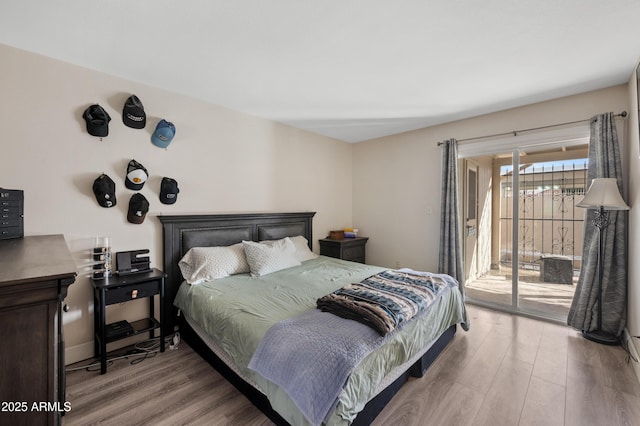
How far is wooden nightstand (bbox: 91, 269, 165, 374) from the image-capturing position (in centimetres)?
212

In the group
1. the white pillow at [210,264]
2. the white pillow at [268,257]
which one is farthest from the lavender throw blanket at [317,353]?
the white pillow at [210,264]

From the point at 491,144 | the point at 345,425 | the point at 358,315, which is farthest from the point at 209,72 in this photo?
the point at 491,144

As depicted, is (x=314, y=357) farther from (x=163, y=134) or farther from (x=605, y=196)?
(x=605, y=196)

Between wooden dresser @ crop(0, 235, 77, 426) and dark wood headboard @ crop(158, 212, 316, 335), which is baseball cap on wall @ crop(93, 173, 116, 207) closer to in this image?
dark wood headboard @ crop(158, 212, 316, 335)

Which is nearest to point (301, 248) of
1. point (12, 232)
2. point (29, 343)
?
point (12, 232)

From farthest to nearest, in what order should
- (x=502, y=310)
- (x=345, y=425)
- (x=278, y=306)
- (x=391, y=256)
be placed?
(x=391, y=256)
(x=502, y=310)
(x=278, y=306)
(x=345, y=425)

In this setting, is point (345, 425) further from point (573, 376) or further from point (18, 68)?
point (18, 68)

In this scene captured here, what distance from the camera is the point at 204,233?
9.73 ft

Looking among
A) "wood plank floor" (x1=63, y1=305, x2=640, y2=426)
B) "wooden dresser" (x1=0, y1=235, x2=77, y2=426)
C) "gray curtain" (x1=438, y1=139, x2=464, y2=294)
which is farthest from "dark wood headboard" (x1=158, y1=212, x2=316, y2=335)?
"gray curtain" (x1=438, y1=139, x2=464, y2=294)

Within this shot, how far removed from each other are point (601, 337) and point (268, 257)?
3.31 m

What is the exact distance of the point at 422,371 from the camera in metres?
2.10

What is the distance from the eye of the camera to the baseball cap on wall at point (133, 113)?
96.8 inches

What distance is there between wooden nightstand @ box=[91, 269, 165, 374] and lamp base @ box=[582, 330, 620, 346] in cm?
397

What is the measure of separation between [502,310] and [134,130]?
4.57 meters
